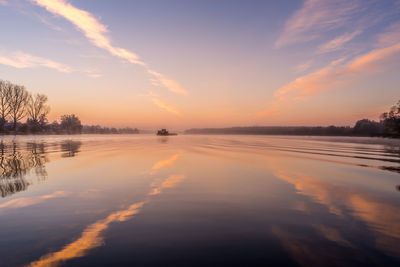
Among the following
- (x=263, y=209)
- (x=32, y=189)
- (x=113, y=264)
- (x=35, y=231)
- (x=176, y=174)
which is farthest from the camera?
(x=176, y=174)

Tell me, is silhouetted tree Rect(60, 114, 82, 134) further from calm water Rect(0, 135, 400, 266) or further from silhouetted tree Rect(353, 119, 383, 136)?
silhouetted tree Rect(353, 119, 383, 136)

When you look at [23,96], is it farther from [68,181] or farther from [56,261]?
[56,261]

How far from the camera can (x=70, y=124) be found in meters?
135

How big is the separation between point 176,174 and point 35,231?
6952 mm

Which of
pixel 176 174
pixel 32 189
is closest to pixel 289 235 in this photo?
pixel 176 174

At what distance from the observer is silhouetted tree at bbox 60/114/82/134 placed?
134 metres

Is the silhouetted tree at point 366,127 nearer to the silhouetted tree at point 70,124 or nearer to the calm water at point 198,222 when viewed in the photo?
the calm water at point 198,222

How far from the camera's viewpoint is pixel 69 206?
6387mm

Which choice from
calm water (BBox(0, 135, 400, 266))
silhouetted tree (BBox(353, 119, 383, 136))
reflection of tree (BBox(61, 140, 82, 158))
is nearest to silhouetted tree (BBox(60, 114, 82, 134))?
reflection of tree (BBox(61, 140, 82, 158))

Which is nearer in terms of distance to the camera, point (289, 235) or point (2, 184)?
point (289, 235)

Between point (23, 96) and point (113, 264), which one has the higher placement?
point (23, 96)

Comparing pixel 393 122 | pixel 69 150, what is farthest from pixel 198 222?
pixel 393 122

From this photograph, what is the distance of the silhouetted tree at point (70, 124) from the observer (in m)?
134

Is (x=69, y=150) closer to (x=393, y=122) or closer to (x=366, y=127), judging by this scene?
(x=393, y=122)
